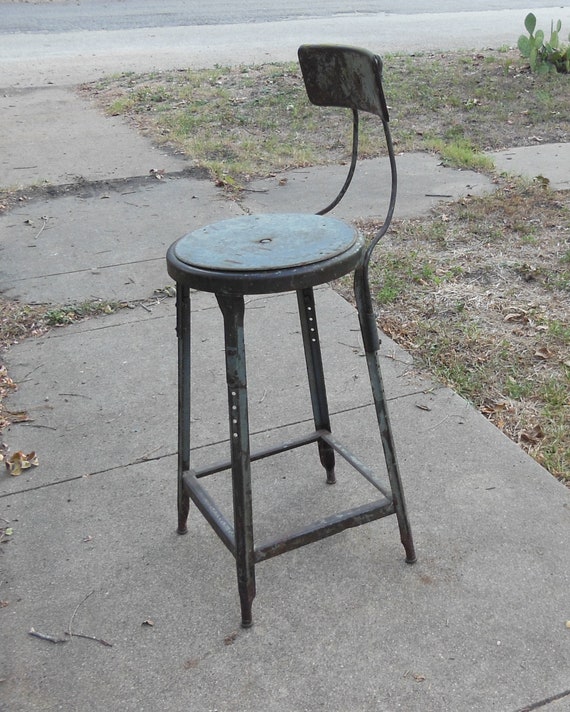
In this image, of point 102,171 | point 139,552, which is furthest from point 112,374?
point 102,171

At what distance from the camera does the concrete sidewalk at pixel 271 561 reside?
6.88ft

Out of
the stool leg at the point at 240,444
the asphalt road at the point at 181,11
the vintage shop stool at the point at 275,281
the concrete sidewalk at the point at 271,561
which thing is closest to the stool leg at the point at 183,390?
the vintage shop stool at the point at 275,281

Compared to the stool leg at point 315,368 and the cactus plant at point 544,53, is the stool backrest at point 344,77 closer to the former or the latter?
the stool leg at point 315,368

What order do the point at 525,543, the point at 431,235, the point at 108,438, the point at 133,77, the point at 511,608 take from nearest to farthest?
the point at 511,608 < the point at 525,543 < the point at 108,438 < the point at 431,235 < the point at 133,77

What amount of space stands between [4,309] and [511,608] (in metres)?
3.00

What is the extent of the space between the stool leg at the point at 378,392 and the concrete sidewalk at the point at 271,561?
147 mm

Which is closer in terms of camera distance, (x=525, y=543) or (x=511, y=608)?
(x=511, y=608)

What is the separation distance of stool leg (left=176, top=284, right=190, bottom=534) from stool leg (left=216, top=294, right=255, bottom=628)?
0.27 meters

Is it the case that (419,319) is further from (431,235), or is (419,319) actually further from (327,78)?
(327,78)

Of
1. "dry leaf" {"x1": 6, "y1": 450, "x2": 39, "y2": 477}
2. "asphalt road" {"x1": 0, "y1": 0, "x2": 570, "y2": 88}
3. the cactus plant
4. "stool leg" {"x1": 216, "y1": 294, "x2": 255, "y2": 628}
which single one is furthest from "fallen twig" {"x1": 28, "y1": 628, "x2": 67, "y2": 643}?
"asphalt road" {"x1": 0, "y1": 0, "x2": 570, "y2": 88}

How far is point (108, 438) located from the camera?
3.18 meters

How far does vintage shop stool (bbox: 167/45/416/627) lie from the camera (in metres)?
2.01

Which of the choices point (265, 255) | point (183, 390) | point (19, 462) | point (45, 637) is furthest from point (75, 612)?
point (265, 255)

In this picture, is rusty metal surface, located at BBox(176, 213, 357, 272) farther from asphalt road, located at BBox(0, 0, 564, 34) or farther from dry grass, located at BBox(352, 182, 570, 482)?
asphalt road, located at BBox(0, 0, 564, 34)
